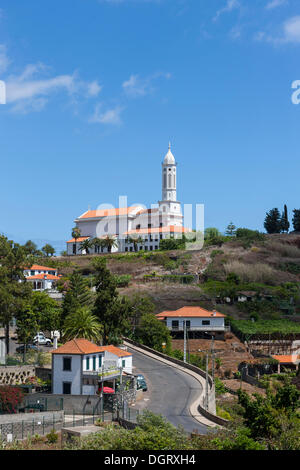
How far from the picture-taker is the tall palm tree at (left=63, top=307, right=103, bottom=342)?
2408 inches

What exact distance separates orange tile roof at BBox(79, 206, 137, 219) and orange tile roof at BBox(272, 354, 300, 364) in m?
81.1

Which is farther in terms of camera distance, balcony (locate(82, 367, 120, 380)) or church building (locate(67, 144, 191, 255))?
church building (locate(67, 144, 191, 255))

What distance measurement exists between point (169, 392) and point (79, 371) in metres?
8.16

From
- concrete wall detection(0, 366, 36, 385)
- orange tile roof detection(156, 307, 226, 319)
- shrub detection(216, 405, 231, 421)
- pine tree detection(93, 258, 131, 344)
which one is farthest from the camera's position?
orange tile roof detection(156, 307, 226, 319)

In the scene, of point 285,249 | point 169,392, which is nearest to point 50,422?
point 169,392

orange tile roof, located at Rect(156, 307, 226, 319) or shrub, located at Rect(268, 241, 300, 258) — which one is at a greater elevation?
shrub, located at Rect(268, 241, 300, 258)

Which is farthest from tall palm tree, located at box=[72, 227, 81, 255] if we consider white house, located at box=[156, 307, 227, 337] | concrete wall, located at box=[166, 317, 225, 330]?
concrete wall, located at box=[166, 317, 225, 330]

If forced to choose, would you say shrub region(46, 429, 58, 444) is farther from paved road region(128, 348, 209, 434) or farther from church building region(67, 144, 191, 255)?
church building region(67, 144, 191, 255)

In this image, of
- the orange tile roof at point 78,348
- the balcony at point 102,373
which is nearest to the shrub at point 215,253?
the orange tile roof at point 78,348

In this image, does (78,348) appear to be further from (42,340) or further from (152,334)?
(152,334)

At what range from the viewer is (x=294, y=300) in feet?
348

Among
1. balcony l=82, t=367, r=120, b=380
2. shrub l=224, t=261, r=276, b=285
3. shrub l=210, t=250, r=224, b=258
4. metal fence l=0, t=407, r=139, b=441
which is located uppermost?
shrub l=210, t=250, r=224, b=258
